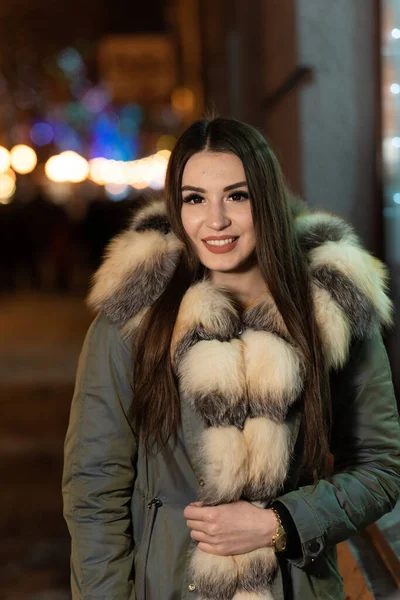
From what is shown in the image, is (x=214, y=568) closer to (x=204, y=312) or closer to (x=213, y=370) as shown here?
(x=213, y=370)

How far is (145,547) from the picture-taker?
2.09 metres

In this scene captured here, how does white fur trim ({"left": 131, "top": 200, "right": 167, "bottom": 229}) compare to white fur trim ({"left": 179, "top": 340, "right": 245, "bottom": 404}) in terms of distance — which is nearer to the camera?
white fur trim ({"left": 179, "top": 340, "right": 245, "bottom": 404})

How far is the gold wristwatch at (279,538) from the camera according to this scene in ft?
6.67

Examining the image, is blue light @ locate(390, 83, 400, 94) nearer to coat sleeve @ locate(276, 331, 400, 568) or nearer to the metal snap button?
coat sleeve @ locate(276, 331, 400, 568)

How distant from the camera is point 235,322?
2215 millimetres

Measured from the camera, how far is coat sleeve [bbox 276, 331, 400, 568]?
6.95 feet

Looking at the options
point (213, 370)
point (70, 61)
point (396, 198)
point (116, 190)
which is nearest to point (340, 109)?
point (396, 198)

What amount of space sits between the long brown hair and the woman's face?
1.0 inches

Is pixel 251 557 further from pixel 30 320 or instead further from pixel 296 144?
pixel 30 320

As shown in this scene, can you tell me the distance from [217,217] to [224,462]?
0.64m

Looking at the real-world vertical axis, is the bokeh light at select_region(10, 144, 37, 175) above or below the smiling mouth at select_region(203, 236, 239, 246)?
below

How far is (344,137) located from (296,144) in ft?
1.54

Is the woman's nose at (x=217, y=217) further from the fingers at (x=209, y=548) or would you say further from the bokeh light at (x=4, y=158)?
the bokeh light at (x=4, y=158)

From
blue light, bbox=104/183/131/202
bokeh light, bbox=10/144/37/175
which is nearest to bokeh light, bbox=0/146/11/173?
bokeh light, bbox=10/144/37/175
